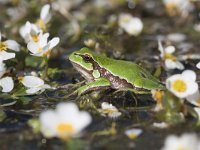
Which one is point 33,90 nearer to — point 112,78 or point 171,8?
point 112,78

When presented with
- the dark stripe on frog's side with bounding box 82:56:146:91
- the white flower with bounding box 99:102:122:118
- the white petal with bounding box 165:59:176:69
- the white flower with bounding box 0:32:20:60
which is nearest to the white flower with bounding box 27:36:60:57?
the white flower with bounding box 0:32:20:60

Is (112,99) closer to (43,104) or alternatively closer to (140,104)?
(140,104)

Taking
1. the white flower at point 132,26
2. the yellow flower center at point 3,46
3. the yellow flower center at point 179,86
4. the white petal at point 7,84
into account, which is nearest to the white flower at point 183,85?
the yellow flower center at point 179,86

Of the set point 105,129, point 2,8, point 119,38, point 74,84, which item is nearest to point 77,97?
point 74,84

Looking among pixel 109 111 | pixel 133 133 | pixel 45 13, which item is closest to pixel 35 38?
pixel 45 13

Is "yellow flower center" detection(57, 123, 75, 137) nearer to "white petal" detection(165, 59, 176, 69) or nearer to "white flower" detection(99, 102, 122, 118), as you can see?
"white flower" detection(99, 102, 122, 118)

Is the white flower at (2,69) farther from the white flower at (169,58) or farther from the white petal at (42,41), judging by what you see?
the white flower at (169,58)
